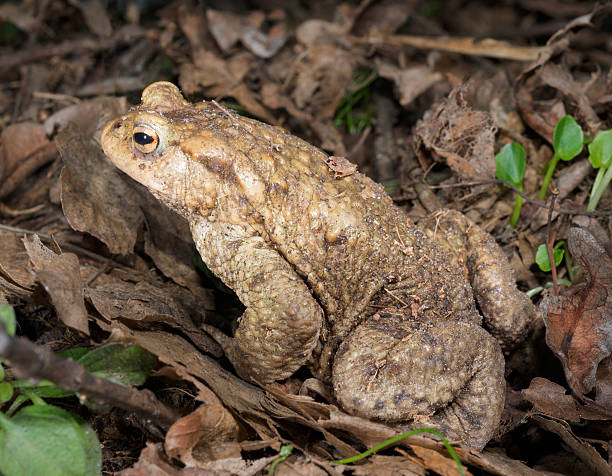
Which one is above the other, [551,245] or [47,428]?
[551,245]

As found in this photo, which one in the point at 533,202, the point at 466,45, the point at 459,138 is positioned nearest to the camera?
the point at 533,202

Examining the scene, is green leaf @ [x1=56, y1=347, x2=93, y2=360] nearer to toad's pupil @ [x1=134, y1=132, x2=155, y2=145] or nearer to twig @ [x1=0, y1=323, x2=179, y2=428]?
twig @ [x1=0, y1=323, x2=179, y2=428]

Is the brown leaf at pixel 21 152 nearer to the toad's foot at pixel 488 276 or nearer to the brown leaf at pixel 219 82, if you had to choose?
the brown leaf at pixel 219 82

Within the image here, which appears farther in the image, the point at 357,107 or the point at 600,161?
the point at 357,107

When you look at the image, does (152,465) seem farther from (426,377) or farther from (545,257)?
(545,257)

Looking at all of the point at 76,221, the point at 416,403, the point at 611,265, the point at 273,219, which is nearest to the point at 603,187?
the point at 611,265

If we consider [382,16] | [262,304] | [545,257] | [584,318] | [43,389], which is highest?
[382,16]

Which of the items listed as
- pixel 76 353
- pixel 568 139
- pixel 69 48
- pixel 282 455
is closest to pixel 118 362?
pixel 76 353
